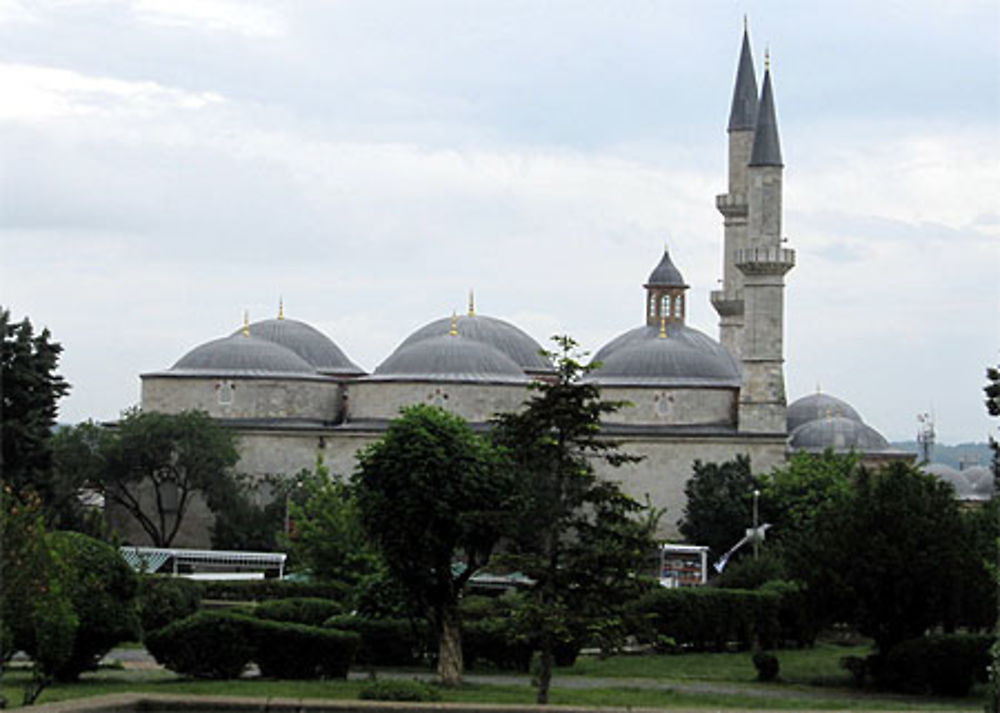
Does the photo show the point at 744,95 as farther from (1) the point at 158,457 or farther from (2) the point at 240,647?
(2) the point at 240,647

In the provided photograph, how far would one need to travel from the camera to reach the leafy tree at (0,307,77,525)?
1532 inches

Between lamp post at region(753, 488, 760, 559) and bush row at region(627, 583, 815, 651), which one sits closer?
bush row at region(627, 583, 815, 651)

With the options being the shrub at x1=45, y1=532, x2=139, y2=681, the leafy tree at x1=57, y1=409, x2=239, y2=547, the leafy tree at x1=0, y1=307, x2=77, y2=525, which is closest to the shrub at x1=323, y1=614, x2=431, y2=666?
the shrub at x1=45, y1=532, x2=139, y2=681

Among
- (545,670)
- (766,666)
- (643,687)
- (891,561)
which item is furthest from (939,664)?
(545,670)

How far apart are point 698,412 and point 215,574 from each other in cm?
1621

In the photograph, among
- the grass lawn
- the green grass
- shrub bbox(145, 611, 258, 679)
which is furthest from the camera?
the green grass

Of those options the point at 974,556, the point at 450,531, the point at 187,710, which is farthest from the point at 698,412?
the point at 187,710

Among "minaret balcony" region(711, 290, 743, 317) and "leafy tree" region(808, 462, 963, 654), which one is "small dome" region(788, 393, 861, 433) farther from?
"leafy tree" region(808, 462, 963, 654)

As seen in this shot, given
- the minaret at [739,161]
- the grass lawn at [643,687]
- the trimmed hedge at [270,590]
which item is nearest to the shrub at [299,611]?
the grass lawn at [643,687]

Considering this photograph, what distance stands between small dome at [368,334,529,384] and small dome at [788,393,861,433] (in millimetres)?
13994

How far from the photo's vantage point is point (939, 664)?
26.2 m

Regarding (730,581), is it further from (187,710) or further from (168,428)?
(187,710)

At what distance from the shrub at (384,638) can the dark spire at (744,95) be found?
35.6m

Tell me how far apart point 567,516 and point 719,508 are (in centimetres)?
3003
